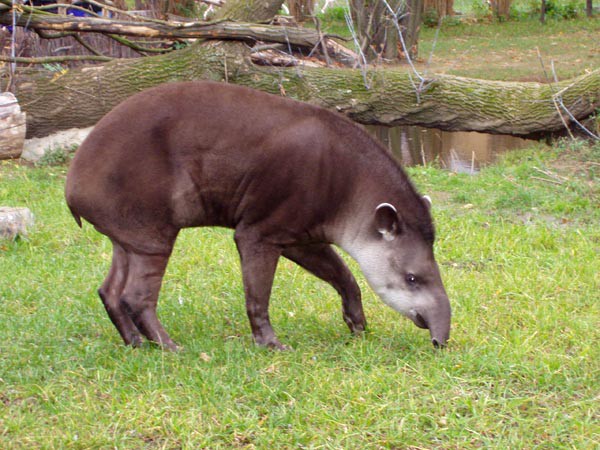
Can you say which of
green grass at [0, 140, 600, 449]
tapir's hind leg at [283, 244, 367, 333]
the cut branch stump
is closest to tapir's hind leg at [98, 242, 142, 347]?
green grass at [0, 140, 600, 449]

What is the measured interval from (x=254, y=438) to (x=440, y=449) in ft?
2.89

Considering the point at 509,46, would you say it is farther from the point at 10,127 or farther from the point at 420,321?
Result: the point at 420,321

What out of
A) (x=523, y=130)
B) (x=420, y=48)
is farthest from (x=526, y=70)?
(x=523, y=130)

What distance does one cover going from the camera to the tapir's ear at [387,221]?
4.83m

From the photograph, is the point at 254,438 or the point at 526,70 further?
the point at 526,70

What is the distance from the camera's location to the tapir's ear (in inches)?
190

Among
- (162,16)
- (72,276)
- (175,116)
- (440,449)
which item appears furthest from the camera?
(162,16)

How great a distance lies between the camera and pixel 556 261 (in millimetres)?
6684

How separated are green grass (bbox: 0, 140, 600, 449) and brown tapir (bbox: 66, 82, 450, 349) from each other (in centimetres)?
38

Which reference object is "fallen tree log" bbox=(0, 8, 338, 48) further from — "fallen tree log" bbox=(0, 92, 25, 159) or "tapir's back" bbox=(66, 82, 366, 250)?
"tapir's back" bbox=(66, 82, 366, 250)

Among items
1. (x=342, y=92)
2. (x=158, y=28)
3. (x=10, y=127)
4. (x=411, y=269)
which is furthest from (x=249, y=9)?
(x=411, y=269)

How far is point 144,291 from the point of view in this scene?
497cm

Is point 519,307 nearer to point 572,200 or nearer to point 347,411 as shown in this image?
point 347,411

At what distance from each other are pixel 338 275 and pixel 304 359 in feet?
2.58
